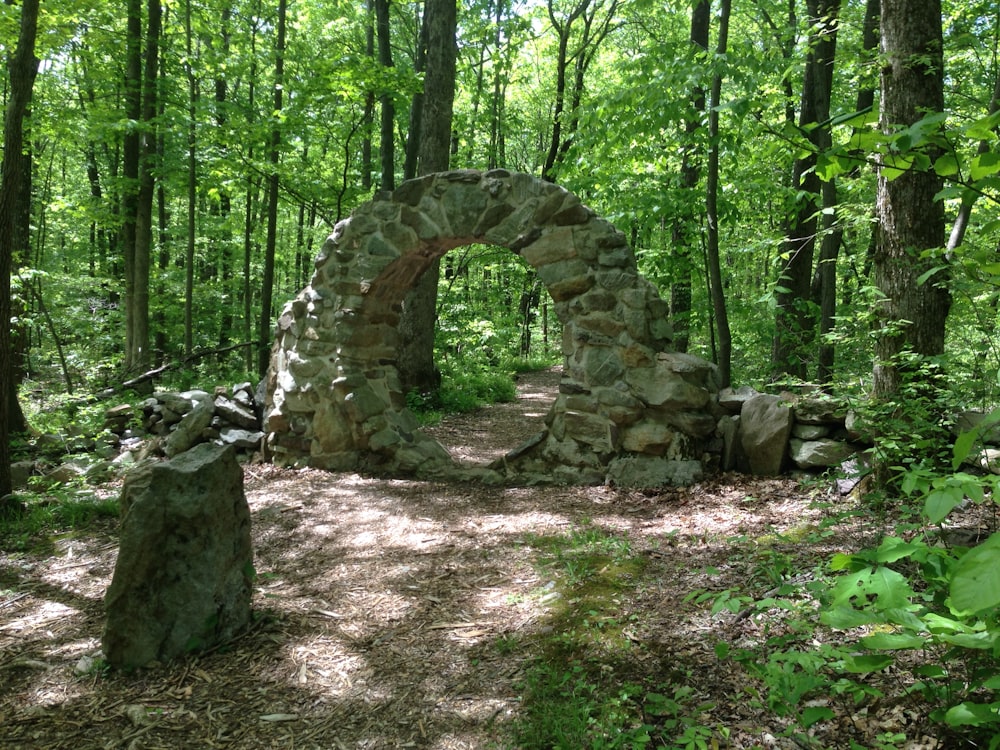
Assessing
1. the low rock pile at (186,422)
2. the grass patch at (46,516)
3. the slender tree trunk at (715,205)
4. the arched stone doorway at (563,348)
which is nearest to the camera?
the grass patch at (46,516)

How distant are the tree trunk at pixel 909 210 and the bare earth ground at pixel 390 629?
1157 mm

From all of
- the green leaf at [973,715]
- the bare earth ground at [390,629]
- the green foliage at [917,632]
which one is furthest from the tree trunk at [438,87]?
the green leaf at [973,715]

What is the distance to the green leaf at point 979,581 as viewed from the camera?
1.05 metres

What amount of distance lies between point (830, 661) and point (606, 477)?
3.23m

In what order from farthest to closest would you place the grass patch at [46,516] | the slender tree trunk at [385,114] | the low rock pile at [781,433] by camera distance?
the slender tree trunk at [385,114] → the grass patch at [46,516] → the low rock pile at [781,433]

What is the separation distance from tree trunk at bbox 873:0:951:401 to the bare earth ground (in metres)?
1.16

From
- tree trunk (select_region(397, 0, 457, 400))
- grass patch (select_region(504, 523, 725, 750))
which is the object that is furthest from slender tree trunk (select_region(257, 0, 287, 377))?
grass patch (select_region(504, 523, 725, 750))

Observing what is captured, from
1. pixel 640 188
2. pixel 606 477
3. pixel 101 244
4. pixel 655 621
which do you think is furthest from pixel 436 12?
pixel 101 244

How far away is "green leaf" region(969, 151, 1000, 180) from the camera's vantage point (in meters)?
1.53

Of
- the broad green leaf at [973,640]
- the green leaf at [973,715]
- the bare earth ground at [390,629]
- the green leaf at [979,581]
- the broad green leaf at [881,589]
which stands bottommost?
the bare earth ground at [390,629]

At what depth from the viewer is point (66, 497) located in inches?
210

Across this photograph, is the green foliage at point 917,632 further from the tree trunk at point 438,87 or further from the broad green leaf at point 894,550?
the tree trunk at point 438,87

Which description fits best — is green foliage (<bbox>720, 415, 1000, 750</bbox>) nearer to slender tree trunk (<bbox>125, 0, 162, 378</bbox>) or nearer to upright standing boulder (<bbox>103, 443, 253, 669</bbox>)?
upright standing boulder (<bbox>103, 443, 253, 669</bbox>)

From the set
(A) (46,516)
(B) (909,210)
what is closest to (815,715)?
(B) (909,210)
